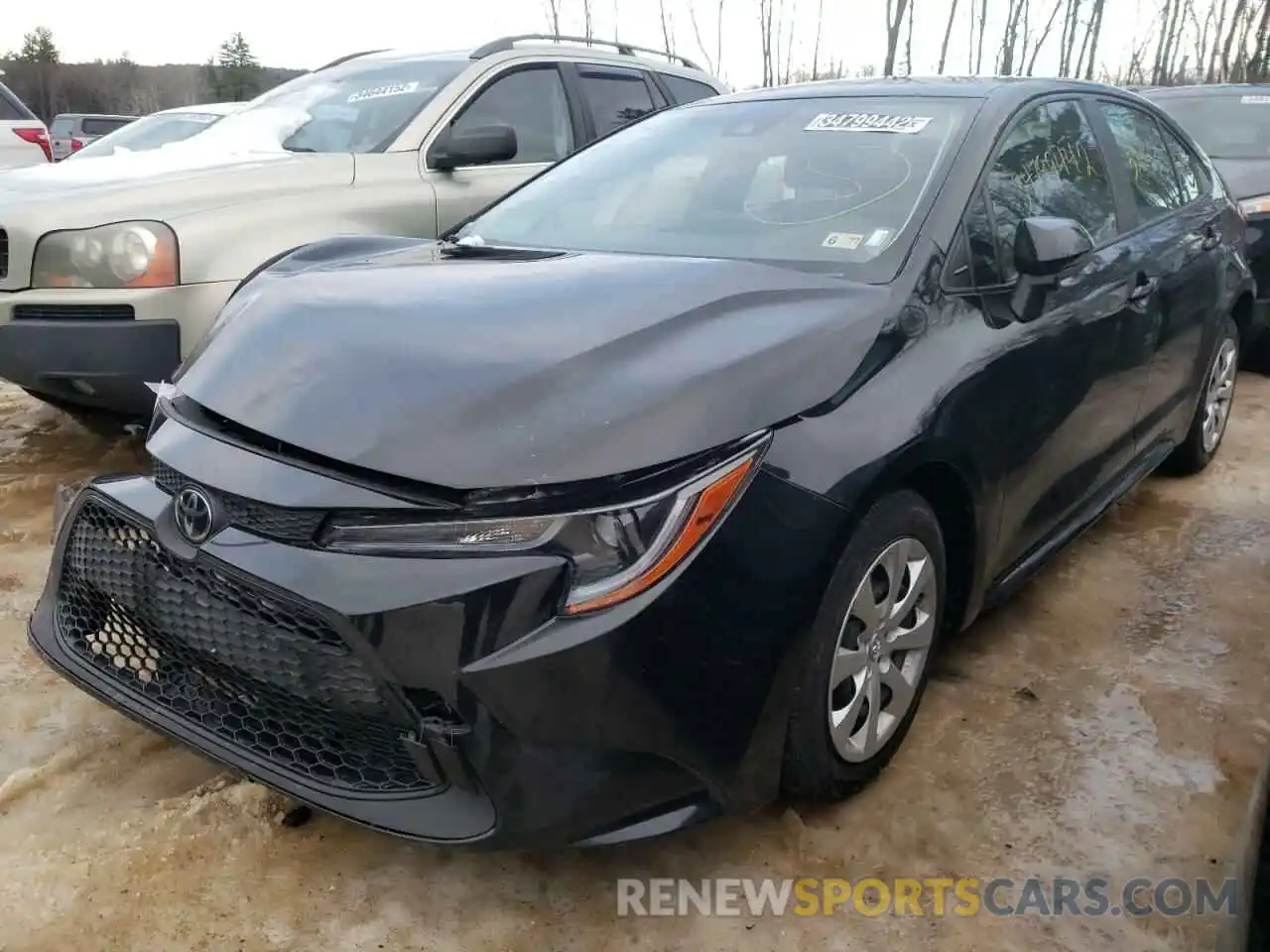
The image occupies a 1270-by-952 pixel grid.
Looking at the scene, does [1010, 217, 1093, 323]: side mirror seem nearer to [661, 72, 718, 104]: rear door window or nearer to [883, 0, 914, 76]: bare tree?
[661, 72, 718, 104]: rear door window

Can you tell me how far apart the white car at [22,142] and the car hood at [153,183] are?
444cm

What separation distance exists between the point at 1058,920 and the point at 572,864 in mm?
938

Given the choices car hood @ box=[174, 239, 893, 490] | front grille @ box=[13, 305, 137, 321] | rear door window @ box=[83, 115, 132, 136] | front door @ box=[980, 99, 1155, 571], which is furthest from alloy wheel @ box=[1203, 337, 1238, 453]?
rear door window @ box=[83, 115, 132, 136]

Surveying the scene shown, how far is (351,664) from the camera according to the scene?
1706 mm

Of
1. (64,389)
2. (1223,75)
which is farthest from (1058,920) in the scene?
(1223,75)

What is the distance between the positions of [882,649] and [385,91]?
3708mm

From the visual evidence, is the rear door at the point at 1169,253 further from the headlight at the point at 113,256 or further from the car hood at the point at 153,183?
the headlight at the point at 113,256

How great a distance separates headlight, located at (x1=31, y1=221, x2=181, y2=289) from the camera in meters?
3.47

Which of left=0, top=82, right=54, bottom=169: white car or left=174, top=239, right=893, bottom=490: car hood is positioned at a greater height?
left=0, top=82, right=54, bottom=169: white car

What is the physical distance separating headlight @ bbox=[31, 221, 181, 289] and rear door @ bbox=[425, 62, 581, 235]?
124cm

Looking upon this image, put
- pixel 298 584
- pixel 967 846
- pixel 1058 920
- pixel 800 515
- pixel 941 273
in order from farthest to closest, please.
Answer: pixel 941 273 < pixel 967 846 < pixel 1058 920 < pixel 800 515 < pixel 298 584

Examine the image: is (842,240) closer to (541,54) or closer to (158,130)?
(541,54)

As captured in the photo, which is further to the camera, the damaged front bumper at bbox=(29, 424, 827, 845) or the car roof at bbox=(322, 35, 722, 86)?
the car roof at bbox=(322, 35, 722, 86)

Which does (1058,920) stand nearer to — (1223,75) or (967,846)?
(967,846)
